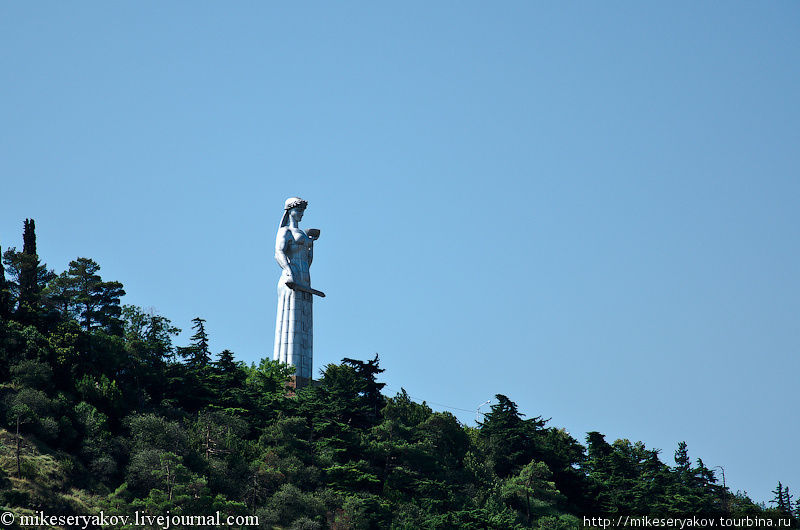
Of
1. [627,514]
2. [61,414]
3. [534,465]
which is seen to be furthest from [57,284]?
[627,514]

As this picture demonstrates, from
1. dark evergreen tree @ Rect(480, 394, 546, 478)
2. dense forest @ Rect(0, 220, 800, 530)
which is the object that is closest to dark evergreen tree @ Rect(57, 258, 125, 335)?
dense forest @ Rect(0, 220, 800, 530)

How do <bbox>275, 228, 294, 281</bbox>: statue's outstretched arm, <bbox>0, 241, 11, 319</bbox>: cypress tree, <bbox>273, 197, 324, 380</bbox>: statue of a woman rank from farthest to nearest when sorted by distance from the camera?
1. <bbox>275, 228, 294, 281</bbox>: statue's outstretched arm
2. <bbox>273, 197, 324, 380</bbox>: statue of a woman
3. <bbox>0, 241, 11, 319</bbox>: cypress tree

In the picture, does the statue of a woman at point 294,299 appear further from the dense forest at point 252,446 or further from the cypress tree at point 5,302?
the cypress tree at point 5,302

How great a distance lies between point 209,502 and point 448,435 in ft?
42.7

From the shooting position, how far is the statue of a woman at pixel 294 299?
50.4m

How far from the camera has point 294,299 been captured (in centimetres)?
5072

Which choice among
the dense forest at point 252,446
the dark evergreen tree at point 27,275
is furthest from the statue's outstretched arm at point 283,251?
the dark evergreen tree at point 27,275

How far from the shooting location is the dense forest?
38.7 meters

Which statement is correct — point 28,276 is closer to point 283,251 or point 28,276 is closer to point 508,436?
point 283,251

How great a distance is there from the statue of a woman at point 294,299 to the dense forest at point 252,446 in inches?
51.4

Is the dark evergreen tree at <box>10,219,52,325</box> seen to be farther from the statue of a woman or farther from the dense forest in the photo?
the statue of a woman

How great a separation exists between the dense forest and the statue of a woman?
4.29 feet

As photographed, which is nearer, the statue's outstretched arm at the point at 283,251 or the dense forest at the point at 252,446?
the dense forest at the point at 252,446

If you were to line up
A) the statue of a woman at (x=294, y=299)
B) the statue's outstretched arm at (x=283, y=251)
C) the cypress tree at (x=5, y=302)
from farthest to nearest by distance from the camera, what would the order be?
the statue's outstretched arm at (x=283, y=251), the statue of a woman at (x=294, y=299), the cypress tree at (x=5, y=302)
